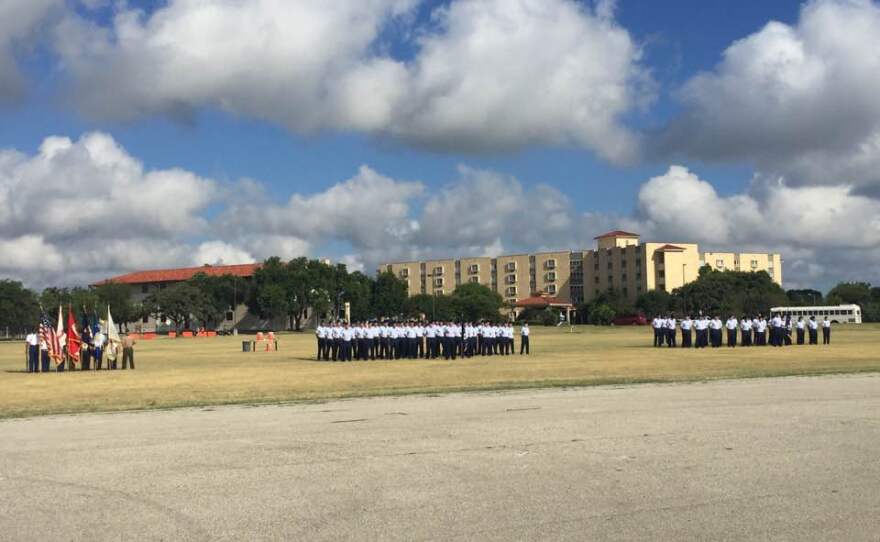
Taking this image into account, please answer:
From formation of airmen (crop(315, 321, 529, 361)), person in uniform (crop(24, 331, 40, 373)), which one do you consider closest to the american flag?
person in uniform (crop(24, 331, 40, 373))

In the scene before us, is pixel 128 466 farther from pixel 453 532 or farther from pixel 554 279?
pixel 554 279

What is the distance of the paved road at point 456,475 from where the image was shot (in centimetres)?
748

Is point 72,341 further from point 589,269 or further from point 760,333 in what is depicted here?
point 589,269

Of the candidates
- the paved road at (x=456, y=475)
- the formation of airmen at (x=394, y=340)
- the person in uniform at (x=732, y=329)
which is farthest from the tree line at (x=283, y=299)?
the paved road at (x=456, y=475)

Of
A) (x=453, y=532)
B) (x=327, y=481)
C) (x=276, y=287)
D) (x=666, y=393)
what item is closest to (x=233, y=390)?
(x=666, y=393)

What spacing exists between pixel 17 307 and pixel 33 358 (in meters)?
72.0

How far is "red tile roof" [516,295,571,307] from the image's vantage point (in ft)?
477

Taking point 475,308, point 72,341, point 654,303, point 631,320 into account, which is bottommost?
point 631,320

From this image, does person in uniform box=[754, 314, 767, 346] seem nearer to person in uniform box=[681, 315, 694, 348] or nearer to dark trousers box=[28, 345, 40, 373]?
person in uniform box=[681, 315, 694, 348]

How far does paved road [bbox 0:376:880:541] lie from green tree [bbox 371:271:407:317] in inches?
4388

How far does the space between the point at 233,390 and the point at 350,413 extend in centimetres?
692

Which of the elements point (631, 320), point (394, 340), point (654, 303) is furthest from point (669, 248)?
point (394, 340)

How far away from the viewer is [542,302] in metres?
147

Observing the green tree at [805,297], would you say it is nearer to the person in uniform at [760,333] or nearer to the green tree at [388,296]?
the green tree at [388,296]
